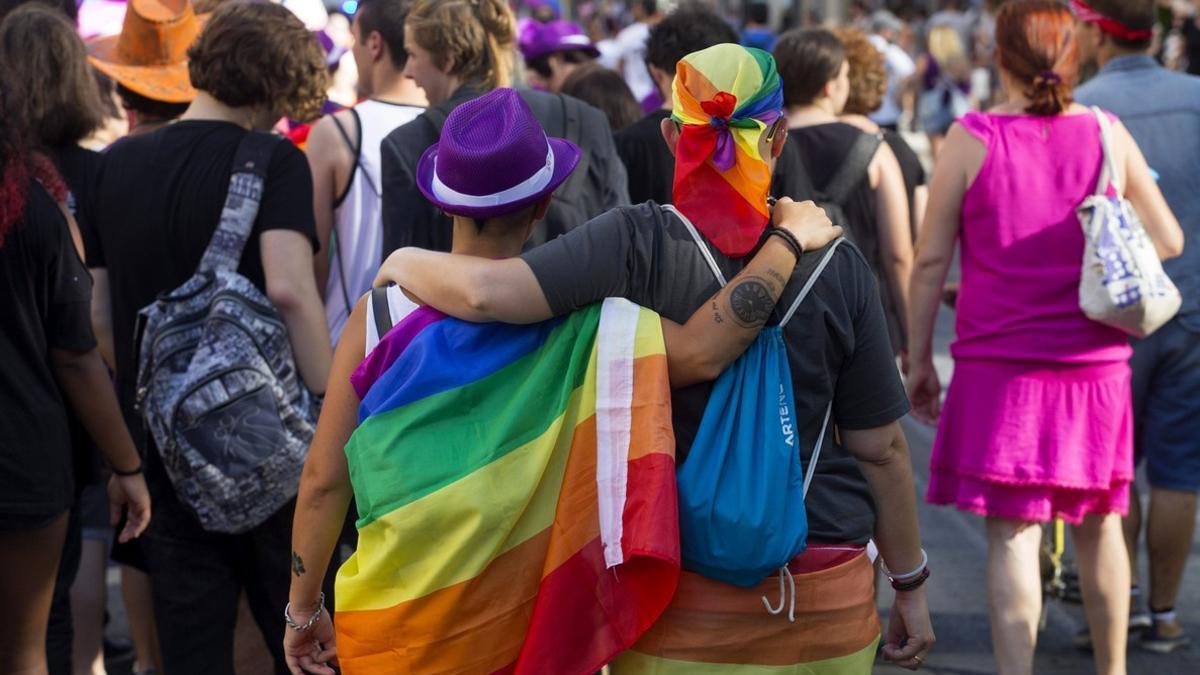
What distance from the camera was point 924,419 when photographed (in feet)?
16.0

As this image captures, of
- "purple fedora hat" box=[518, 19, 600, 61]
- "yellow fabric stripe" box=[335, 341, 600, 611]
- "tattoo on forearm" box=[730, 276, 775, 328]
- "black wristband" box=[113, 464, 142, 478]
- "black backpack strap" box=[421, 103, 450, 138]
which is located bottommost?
"purple fedora hat" box=[518, 19, 600, 61]

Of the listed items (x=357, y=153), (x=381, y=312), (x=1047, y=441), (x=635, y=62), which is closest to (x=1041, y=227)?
(x=1047, y=441)

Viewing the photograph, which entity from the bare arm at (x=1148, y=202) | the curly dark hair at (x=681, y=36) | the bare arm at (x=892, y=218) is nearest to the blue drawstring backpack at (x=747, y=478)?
the bare arm at (x=1148, y=202)

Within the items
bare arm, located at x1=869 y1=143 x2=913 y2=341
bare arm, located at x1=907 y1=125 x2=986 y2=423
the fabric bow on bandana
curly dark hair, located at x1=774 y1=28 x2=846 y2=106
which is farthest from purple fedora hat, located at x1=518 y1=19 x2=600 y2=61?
the fabric bow on bandana

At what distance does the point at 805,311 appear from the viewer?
260 cm

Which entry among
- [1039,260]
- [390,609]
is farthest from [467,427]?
[1039,260]

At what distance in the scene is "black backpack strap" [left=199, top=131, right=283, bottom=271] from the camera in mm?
3770

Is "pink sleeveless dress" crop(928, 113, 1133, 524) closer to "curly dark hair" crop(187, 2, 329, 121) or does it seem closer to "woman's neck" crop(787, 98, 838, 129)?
"woman's neck" crop(787, 98, 838, 129)

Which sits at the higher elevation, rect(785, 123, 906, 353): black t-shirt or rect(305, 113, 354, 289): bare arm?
rect(305, 113, 354, 289): bare arm

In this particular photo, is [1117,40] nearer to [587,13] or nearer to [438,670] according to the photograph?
[438,670]

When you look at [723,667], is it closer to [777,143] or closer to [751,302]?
[751,302]

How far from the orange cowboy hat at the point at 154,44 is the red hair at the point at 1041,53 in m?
2.42

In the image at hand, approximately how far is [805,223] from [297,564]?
108 cm

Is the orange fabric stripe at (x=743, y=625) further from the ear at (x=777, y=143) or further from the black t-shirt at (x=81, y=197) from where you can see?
the black t-shirt at (x=81, y=197)
